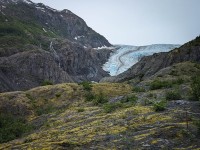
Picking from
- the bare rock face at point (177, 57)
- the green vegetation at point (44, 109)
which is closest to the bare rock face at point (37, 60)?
the bare rock face at point (177, 57)

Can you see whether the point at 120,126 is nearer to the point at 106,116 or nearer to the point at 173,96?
the point at 106,116

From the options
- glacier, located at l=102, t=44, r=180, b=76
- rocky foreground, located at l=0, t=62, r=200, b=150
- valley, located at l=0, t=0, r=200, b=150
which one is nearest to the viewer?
rocky foreground, located at l=0, t=62, r=200, b=150

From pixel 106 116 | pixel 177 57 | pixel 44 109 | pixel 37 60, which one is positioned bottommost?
pixel 44 109

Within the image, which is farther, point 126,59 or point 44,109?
point 126,59

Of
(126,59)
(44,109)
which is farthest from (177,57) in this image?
(126,59)

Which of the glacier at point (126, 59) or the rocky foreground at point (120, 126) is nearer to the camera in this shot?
the rocky foreground at point (120, 126)

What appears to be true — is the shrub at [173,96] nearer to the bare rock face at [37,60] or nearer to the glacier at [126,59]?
the bare rock face at [37,60]

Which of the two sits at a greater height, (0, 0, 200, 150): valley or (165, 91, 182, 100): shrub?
(165, 91, 182, 100): shrub

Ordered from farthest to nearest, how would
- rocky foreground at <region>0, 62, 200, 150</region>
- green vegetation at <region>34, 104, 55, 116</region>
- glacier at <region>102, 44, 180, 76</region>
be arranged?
glacier at <region>102, 44, 180, 76</region> → green vegetation at <region>34, 104, 55, 116</region> → rocky foreground at <region>0, 62, 200, 150</region>

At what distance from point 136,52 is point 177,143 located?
182157 millimetres

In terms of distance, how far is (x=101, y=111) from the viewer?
1791cm

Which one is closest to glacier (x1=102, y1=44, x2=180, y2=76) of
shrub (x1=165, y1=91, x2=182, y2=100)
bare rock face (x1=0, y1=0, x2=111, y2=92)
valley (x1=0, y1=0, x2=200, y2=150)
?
bare rock face (x1=0, y1=0, x2=111, y2=92)

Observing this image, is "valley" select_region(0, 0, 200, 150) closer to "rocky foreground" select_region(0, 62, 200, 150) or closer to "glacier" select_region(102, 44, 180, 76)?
"rocky foreground" select_region(0, 62, 200, 150)

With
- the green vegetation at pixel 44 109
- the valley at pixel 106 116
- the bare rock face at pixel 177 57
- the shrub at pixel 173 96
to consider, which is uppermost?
the bare rock face at pixel 177 57
